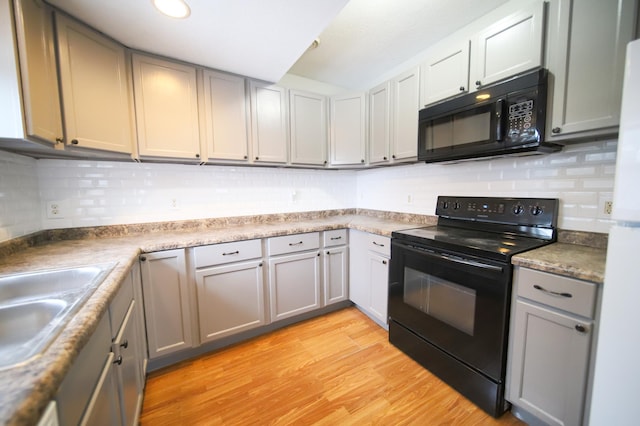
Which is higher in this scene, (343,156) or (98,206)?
(343,156)

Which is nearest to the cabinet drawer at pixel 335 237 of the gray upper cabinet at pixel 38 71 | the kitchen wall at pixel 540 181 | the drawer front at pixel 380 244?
the drawer front at pixel 380 244

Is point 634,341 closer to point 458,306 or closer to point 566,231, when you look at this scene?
point 458,306

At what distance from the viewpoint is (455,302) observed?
5.16ft

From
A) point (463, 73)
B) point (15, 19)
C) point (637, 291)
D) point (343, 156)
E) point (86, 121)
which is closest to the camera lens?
point (637, 291)

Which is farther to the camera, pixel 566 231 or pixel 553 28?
pixel 566 231

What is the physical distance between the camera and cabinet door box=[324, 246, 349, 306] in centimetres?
246

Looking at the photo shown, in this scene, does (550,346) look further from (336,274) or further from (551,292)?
A: (336,274)

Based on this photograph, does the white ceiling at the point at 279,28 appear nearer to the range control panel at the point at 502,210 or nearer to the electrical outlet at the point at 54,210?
the electrical outlet at the point at 54,210

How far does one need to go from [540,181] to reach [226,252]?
2.25 meters

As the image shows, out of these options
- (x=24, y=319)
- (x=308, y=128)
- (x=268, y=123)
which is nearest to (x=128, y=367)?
(x=24, y=319)

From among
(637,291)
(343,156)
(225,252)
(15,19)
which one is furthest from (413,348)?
(15,19)

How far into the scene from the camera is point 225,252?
193 centimetres

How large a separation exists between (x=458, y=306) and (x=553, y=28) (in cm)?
163

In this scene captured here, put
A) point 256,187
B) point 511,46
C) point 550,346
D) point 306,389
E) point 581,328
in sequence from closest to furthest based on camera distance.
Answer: point 581,328 < point 550,346 < point 511,46 < point 306,389 < point 256,187
